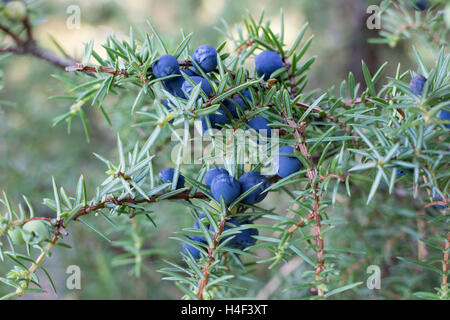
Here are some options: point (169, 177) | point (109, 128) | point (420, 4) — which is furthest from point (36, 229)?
point (109, 128)

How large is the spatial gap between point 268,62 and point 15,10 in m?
0.41

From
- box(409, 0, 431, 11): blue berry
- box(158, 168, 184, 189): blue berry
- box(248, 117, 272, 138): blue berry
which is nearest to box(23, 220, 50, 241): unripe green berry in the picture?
box(158, 168, 184, 189): blue berry

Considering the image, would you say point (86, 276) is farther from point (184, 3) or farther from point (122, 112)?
point (184, 3)

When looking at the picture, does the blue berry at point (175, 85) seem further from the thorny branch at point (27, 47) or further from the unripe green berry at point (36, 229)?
the thorny branch at point (27, 47)

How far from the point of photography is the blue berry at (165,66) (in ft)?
1.34

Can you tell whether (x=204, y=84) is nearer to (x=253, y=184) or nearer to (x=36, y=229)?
(x=253, y=184)

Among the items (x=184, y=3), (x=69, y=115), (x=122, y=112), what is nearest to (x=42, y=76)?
(x=184, y=3)

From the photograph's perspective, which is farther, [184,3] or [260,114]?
[184,3]

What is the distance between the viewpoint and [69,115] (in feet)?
1.34

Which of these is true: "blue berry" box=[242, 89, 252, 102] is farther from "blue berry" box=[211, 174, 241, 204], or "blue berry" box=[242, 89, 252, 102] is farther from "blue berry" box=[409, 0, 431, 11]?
"blue berry" box=[409, 0, 431, 11]

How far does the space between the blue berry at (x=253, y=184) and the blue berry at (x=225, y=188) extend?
12mm

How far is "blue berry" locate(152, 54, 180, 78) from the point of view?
409 mm

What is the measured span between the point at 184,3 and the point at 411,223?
1.27 m

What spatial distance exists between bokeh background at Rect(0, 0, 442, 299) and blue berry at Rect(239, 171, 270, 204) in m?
0.36
